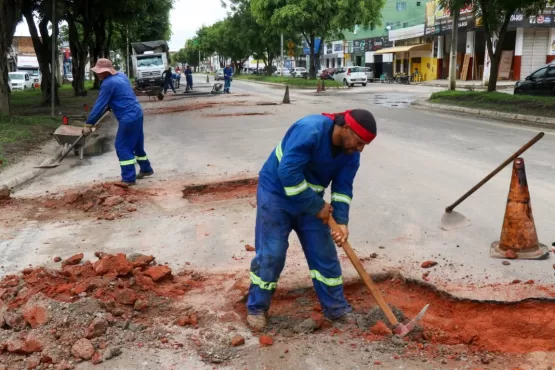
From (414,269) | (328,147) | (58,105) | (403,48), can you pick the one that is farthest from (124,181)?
(403,48)

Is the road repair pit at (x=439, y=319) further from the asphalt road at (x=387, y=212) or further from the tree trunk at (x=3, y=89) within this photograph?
the tree trunk at (x=3, y=89)

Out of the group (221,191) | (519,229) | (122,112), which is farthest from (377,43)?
(519,229)

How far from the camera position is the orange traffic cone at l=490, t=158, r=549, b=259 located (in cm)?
469

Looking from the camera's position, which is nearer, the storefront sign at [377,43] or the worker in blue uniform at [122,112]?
the worker in blue uniform at [122,112]

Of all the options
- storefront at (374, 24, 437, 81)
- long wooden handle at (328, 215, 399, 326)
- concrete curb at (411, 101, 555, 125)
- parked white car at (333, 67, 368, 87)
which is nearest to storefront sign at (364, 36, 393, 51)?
storefront at (374, 24, 437, 81)

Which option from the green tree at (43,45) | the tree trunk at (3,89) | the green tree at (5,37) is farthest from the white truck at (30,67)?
the tree trunk at (3,89)

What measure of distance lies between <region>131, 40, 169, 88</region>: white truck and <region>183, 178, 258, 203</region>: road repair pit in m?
27.4

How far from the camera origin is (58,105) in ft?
69.3

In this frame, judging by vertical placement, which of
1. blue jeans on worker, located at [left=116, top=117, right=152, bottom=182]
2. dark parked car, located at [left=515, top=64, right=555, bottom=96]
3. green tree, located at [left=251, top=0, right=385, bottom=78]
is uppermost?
green tree, located at [left=251, top=0, right=385, bottom=78]

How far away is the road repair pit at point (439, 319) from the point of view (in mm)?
3402

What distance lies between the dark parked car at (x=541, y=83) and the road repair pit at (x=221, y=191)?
50.1 ft

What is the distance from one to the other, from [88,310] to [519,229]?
3467 millimetres

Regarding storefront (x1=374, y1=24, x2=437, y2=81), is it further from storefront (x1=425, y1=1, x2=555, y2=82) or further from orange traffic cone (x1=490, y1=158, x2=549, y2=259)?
orange traffic cone (x1=490, y1=158, x2=549, y2=259)

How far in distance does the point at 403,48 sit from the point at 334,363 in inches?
1933
